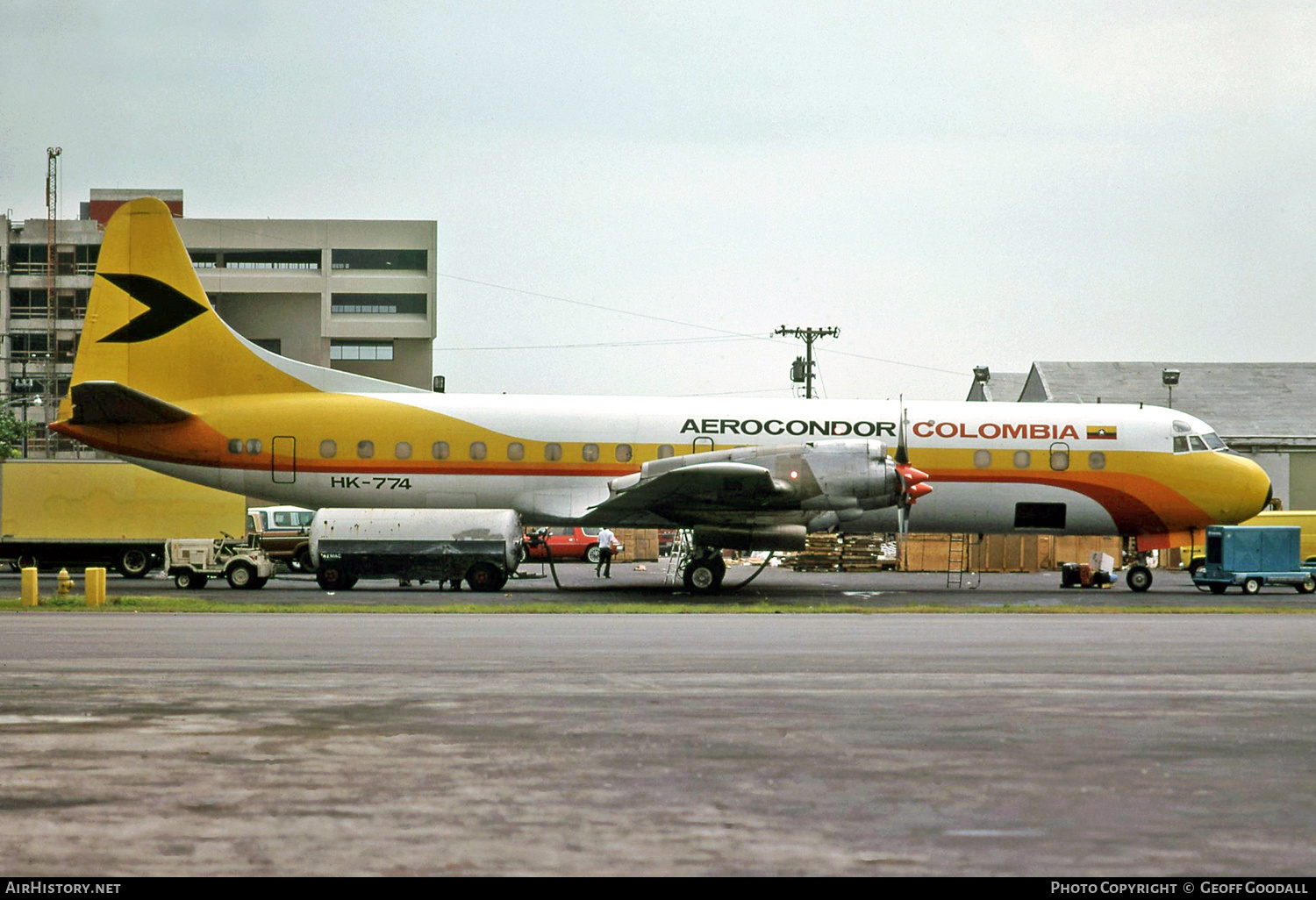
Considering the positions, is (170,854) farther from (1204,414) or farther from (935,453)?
(1204,414)

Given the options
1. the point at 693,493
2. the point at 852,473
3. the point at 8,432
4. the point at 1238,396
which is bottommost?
the point at 693,493

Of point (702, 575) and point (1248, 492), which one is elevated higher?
point (1248, 492)

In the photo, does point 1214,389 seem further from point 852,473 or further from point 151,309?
point 151,309

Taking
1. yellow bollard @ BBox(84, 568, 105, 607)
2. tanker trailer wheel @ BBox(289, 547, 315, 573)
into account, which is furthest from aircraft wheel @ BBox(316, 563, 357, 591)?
tanker trailer wheel @ BBox(289, 547, 315, 573)

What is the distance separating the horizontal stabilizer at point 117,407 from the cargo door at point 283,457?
2.18m

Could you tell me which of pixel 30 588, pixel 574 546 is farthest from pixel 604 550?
pixel 30 588

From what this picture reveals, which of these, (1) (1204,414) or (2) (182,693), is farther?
(1) (1204,414)

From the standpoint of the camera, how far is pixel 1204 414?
64.6m

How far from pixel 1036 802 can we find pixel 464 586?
26.1 m

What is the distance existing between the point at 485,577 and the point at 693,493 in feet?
17.5

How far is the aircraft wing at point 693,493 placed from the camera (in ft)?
89.0

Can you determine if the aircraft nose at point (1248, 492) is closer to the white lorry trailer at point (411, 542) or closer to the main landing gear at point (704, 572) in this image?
the main landing gear at point (704, 572)

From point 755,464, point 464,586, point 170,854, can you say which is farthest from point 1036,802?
point 464,586

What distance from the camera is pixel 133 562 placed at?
33.5m
